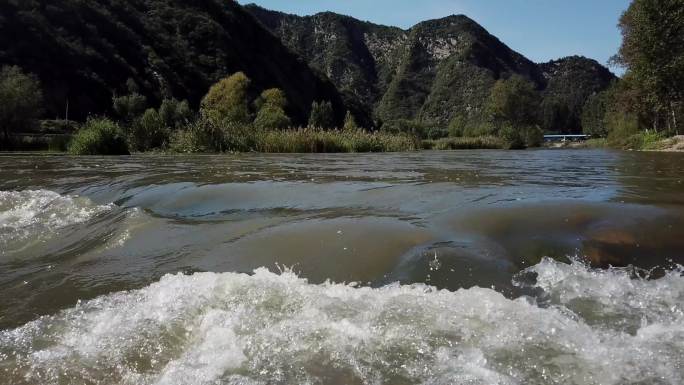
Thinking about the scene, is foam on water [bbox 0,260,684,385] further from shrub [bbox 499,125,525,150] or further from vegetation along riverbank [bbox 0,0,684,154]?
shrub [bbox 499,125,525,150]

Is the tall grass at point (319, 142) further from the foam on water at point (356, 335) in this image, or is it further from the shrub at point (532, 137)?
the shrub at point (532, 137)

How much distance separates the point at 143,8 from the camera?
333 feet

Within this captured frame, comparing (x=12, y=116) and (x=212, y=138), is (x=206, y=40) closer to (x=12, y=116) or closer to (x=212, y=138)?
(x=12, y=116)

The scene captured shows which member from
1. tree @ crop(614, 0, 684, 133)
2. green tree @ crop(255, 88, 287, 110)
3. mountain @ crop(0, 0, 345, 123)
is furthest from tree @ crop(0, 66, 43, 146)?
tree @ crop(614, 0, 684, 133)

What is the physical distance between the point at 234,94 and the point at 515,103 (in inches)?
2005

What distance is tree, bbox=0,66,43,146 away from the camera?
4022 centimetres

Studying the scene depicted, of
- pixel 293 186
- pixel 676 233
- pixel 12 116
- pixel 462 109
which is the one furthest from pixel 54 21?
pixel 462 109

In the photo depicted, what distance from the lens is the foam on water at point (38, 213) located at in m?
5.59

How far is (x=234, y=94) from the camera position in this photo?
57844mm

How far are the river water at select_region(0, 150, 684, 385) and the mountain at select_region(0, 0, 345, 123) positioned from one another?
70533 millimetres

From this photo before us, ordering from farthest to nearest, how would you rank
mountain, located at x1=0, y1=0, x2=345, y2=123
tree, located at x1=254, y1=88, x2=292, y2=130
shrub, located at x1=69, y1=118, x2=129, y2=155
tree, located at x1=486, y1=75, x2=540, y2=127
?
1. tree, located at x1=486, y1=75, x2=540, y2=127
2. mountain, located at x1=0, y1=0, x2=345, y2=123
3. tree, located at x1=254, y1=88, x2=292, y2=130
4. shrub, located at x1=69, y1=118, x2=129, y2=155

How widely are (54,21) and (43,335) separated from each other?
8703 cm

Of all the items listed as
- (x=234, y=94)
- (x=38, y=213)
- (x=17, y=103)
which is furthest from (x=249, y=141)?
(x=234, y=94)

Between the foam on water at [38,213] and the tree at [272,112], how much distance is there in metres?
34.2
